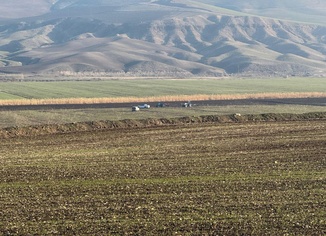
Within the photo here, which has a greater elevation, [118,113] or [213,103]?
[118,113]

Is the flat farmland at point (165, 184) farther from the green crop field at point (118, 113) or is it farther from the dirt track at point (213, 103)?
the dirt track at point (213, 103)

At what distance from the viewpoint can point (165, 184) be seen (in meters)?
28.2

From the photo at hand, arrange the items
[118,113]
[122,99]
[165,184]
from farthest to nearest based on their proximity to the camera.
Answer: [122,99] < [118,113] < [165,184]

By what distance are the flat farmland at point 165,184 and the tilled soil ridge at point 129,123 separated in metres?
2.59

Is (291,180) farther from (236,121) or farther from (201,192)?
(236,121)

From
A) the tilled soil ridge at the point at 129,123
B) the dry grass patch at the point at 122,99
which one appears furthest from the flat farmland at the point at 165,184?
the dry grass patch at the point at 122,99

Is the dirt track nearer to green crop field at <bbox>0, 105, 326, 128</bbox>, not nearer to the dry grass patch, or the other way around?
green crop field at <bbox>0, 105, 326, 128</bbox>

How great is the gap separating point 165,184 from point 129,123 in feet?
75.9

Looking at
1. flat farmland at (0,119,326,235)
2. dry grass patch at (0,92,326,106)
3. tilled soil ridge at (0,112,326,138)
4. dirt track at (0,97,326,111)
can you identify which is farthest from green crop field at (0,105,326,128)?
flat farmland at (0,119,326,235)

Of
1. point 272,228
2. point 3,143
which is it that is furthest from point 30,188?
point 3,143

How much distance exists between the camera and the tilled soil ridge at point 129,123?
1827 inches

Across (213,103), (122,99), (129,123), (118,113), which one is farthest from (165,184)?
(122,99)

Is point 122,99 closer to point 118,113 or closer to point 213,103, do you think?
point 213,103

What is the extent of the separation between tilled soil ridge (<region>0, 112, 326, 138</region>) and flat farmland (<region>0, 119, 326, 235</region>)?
2592mm
